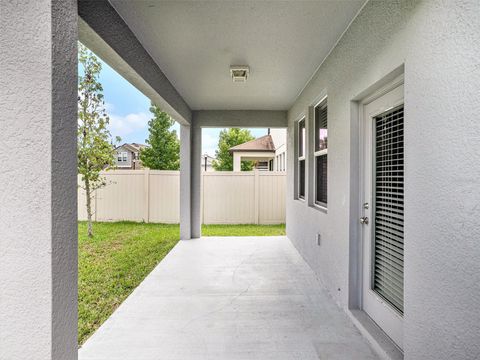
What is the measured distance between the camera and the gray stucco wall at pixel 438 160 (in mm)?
1321

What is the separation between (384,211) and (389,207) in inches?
3.7

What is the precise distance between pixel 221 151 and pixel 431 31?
74.1 feet

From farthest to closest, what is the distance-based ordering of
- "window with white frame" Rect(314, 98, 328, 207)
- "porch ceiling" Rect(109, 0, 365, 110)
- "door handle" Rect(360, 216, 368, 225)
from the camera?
"window with white frame" Rect(314, 98, 328, 207) → "door handle" Rect(360, 216, 368, 225) → "porch ceiling" Rect(109, 0, 365, 110)

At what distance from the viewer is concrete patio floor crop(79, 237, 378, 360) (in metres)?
2.22

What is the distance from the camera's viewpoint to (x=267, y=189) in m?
8.50

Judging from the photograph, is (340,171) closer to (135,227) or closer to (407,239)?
(407,239)

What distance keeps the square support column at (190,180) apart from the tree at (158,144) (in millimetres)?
10783

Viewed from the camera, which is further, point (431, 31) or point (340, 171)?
point (340, 171)

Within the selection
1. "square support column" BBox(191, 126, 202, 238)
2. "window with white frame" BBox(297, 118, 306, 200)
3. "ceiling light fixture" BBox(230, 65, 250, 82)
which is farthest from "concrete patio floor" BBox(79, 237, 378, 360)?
"ceiling light fixture" BBox(230, 65, 250, 82)

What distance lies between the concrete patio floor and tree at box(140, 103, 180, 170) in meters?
13.1

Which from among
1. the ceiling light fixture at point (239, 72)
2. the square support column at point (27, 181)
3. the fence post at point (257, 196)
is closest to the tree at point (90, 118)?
the ceiling light fixture at point (239, 72)

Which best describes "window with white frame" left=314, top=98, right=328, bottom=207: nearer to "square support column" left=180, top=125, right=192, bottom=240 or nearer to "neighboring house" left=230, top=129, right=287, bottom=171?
"square support column" left=180, top=125, right=192, bottom=240

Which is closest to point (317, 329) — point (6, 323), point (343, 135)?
point (343, 135)

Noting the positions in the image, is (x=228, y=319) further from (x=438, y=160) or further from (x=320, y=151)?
(x=320, y=151)
